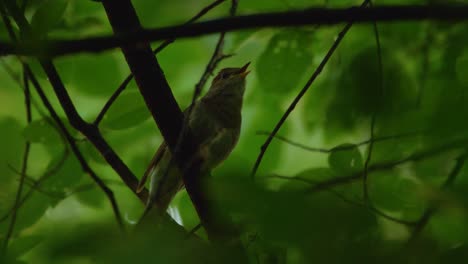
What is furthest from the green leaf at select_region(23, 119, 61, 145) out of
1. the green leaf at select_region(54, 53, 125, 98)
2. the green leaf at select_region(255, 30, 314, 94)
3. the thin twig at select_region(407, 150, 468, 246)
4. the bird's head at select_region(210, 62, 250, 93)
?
the thin twig at select_region(407, 150, 468, 246)

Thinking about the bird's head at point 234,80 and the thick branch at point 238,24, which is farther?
the bird's head at point 234,80

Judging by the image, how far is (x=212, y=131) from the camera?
4.54m

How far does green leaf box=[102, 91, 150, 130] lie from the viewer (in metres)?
3.49

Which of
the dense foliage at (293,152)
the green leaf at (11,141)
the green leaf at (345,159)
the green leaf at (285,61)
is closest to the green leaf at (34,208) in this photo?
the dense foliage at (293,152)

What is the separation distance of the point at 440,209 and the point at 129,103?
8.36 ft

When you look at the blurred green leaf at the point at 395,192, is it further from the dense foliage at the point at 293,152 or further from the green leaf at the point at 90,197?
the green leaf at the point at 90,197

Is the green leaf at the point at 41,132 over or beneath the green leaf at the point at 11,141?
over

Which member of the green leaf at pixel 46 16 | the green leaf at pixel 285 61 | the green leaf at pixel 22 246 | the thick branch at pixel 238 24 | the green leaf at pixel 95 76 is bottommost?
the green leaf at pixel 22 246

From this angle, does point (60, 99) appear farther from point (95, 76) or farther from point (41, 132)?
point (95, 76)

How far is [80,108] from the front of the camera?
564 centimetres

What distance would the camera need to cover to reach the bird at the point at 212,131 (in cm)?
423

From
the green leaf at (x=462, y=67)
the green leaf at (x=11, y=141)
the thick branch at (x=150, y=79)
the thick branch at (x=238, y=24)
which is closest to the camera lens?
the thick branch at (x=238, y=24)

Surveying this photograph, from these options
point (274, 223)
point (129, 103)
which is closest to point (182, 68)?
point (129, 103)

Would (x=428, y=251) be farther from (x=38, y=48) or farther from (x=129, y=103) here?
(x=129, y=103)
